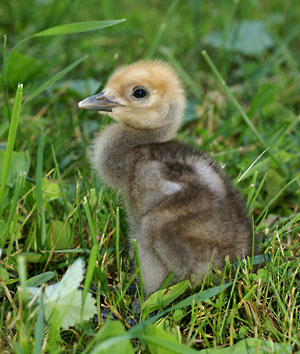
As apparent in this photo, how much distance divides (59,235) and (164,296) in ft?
2.06

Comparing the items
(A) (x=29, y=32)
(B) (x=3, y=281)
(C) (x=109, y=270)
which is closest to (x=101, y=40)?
(A) (x=29, y=32)

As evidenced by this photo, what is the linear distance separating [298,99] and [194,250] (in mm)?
2452

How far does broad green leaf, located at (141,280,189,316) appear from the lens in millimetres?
2223

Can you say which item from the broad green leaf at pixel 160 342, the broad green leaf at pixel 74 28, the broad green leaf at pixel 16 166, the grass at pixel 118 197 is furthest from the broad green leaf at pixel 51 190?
the broad green leaf at pixel 160 342

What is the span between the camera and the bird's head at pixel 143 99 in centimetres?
267

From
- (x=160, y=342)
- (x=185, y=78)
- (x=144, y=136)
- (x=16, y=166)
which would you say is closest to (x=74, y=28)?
(x=144, y=136)

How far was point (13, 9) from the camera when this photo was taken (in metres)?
5.09

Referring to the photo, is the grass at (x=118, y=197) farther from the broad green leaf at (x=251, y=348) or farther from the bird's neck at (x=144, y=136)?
the bird's neck at (x=144, y=136)

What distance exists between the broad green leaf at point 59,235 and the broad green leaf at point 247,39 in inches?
108

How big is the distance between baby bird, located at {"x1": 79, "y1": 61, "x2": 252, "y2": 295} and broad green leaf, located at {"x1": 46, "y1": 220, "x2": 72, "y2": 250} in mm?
300

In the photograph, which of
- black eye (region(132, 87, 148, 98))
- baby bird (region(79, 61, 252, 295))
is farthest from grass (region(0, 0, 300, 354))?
black eye (region(132, 87, 148, 98))

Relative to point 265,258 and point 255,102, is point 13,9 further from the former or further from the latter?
point 265,258

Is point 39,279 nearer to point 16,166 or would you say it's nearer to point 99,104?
point 16,166

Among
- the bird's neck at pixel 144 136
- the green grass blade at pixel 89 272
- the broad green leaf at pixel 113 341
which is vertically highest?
the bird's neck at pixel 144 136
